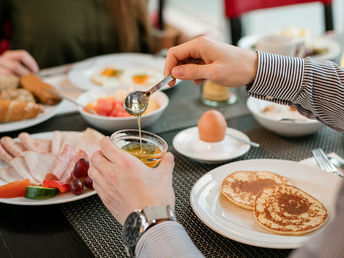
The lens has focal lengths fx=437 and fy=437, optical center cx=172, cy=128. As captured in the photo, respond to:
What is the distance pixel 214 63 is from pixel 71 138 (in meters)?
0.55

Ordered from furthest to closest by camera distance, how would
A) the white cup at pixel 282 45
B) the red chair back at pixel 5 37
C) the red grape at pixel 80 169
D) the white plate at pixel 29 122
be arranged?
1. the red chair back at pixel 5 37
2. the white cup at pixel 282 45
3. the white plate at pixel 29 122
4. the red grape at pixel 80 169

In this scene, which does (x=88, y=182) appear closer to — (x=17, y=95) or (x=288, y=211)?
(x=288, y=211)

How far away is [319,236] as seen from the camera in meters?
0.64

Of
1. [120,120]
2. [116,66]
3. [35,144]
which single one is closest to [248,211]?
[120,120]

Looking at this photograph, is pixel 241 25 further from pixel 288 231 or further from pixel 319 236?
pixel 319 236

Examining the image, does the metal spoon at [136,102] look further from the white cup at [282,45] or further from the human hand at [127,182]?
the white cup at [282,45]

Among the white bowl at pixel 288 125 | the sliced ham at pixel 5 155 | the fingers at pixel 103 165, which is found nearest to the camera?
the fingers at pixel 103 165

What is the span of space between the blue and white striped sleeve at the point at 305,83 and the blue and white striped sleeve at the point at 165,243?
1.91ft

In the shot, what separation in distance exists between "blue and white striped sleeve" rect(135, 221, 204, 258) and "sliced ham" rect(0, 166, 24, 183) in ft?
1.84

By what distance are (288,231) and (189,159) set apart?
0.49 meters

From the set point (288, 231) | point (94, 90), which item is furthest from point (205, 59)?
point (94, 90)

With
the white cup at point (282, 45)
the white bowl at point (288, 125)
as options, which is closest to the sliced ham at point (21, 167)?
the white bowl at point (288, 125)

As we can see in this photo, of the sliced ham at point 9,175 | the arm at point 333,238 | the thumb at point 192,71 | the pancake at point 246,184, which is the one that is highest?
the thumb at point 192,71

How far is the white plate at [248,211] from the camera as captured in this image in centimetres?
94
